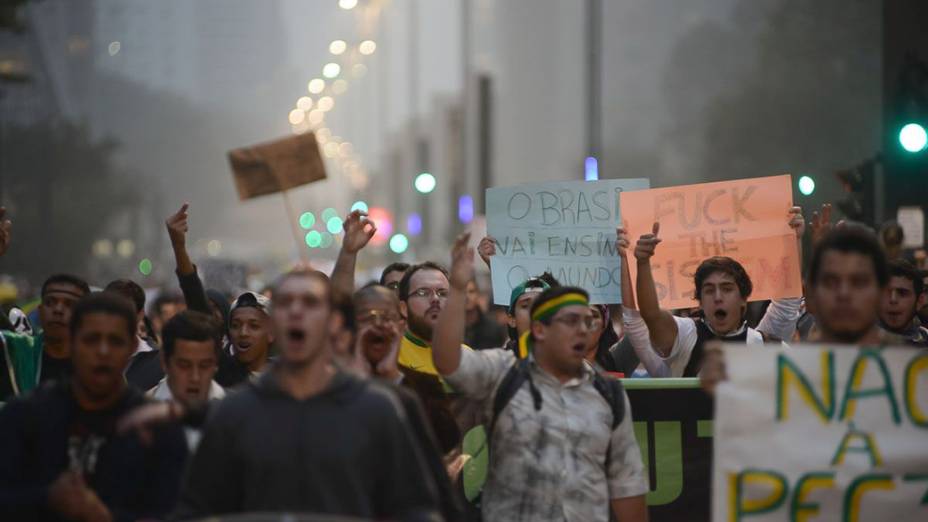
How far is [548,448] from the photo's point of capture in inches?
237

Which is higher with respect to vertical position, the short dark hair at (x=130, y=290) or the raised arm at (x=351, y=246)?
the raised arm at (x=351, y=246)

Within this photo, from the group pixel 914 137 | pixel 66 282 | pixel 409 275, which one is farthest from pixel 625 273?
pixel 914 137

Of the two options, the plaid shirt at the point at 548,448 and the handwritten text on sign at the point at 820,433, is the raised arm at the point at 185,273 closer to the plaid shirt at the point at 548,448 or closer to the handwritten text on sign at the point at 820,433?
the plaid shirt at the point at 548,448

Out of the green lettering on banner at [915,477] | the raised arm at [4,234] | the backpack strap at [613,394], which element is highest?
the raised arm at [4,234]

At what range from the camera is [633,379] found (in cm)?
775

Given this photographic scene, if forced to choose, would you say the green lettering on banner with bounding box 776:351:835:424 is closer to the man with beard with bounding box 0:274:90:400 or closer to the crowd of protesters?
the crowd of protesters

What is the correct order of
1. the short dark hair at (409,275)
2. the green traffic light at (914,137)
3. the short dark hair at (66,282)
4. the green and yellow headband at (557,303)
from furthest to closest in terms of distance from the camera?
the green traffic light at (914,137)
the short dark hair at (66,282)
the short dark hair at (409,275)
the green and yellow headband at (557,303)

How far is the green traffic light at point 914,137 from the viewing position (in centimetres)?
1246

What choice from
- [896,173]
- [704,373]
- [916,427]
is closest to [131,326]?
[704,373]

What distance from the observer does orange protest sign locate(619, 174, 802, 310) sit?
8891mm

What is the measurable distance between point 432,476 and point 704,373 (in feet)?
3.39

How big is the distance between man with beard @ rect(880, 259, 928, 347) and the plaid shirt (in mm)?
2976

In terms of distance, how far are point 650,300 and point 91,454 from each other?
320 cm

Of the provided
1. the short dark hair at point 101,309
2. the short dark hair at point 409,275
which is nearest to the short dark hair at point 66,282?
the short dark hair at point 409,275
